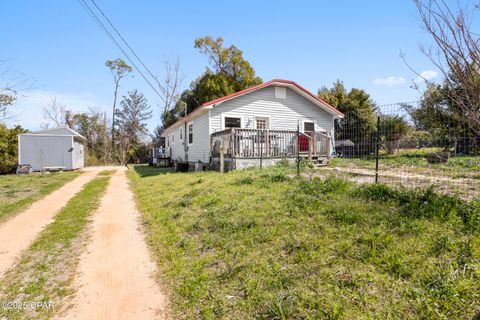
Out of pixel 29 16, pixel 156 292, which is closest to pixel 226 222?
pixel 156 292

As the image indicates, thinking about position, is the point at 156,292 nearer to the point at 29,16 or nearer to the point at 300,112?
the point at 29,16

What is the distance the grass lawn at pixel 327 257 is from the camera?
2307 millimetres

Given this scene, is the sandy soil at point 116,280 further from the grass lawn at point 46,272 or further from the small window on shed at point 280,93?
the small window on shed at point 280,93

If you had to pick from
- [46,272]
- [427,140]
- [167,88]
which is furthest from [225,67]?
[46,272]

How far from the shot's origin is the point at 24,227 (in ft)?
17.3

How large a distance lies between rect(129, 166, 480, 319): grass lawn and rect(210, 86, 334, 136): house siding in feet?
28.2

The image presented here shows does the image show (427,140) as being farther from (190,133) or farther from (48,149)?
(48,149)

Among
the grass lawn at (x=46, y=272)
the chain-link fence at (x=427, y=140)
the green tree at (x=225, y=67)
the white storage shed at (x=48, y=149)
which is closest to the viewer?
the grass lawn at (x=46, y=272)

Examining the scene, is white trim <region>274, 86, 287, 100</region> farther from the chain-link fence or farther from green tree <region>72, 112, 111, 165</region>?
green tree <region>72, 112, 111, 165</region>

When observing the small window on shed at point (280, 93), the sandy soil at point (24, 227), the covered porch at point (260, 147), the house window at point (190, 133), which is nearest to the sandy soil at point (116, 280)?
the sandy soil at point (24, 227)

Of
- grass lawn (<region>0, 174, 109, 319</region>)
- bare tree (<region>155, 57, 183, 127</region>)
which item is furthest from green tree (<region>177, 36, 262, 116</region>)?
grass lawn (<region>0, 174, 109, 319</region>)

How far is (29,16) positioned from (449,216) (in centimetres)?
1310

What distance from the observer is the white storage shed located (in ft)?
59.1

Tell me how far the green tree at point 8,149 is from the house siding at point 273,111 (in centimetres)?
1597
